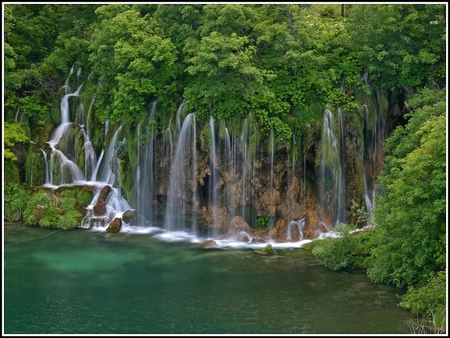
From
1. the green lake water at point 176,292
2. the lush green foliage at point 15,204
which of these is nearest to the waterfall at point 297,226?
the green lake water at point 176,292

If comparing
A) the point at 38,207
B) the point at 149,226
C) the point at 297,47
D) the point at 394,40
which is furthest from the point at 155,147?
the point at 394,40

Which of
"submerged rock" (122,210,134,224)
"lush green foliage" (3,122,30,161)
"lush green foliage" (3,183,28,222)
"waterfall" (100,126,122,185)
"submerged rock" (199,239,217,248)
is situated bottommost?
"submerged rock" (199,239,217,248)

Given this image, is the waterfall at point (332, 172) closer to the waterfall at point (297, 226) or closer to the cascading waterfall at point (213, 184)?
the waterfall at point (297, 226)

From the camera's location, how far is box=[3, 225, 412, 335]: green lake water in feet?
59.5

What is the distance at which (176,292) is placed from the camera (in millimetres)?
20797

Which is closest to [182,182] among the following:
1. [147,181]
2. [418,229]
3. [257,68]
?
[147,181]

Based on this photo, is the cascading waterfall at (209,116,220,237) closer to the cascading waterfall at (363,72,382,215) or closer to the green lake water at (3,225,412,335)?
the green lake water at (3,225,412,335)

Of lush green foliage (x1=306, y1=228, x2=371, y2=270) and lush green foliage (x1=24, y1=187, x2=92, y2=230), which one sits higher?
lush green foliage (x1=24, y1=187, x2=92, y2=230)

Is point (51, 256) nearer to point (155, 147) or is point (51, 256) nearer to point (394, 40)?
point (155, 147)

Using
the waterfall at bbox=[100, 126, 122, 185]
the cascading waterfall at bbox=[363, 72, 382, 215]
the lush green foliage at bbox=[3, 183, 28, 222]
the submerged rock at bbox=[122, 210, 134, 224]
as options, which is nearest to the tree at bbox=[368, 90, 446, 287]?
the cascading waterfall at bbox=[363, 72, 382, 215]

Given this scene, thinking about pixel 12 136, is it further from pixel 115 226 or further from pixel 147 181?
pixel 115 226

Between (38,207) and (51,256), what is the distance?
476 cm

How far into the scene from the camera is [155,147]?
28.8m

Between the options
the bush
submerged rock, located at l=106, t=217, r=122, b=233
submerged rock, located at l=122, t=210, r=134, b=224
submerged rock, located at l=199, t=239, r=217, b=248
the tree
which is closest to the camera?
the bush
